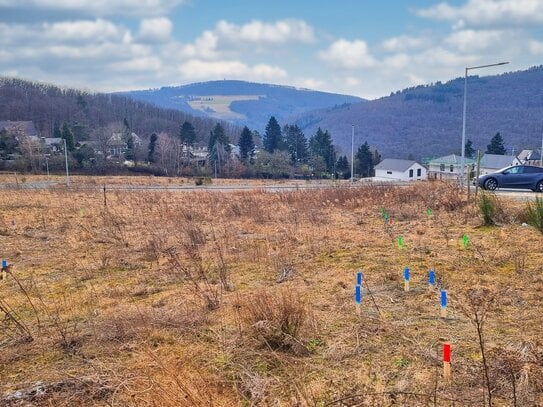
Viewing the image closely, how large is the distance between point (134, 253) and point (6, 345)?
4.82 meters

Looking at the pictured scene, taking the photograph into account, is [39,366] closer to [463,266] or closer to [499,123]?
[463,266]

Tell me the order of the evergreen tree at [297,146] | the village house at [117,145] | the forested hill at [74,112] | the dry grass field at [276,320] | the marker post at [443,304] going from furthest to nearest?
the forested hill at [74,112] → the evergreen tree at [297,146] → the village house at [117,145] → the marker post at [443,304] → the dry grass field at [276,320]

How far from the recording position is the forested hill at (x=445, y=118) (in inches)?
4823

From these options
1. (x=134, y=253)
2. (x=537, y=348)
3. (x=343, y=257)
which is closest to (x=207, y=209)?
(x=134, y=253)

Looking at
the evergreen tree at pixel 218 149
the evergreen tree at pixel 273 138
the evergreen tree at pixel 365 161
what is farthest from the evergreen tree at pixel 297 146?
the evergreen tree at pixel 218 149

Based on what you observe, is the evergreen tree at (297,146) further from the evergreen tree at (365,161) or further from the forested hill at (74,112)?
the forested hill at (74,112)

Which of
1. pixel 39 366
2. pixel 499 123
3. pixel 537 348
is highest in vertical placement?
pixel 499 123

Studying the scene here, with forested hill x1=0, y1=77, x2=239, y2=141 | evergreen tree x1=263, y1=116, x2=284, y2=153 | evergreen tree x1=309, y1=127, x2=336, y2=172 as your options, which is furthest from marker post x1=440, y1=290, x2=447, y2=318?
forested hill x1=0, y1=77, x2=239, y2=141

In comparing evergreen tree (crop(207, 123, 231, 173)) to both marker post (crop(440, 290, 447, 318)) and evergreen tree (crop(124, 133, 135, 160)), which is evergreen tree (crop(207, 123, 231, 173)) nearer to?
evergreen tree (crop(124, 133, 135, 160))

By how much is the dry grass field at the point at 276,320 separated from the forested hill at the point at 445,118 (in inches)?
4241

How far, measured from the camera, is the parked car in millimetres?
18062

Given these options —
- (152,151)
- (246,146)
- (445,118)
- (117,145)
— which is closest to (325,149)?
(246,146)

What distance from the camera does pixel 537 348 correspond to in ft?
12.9

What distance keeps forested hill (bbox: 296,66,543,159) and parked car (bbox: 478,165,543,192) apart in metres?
94.2
